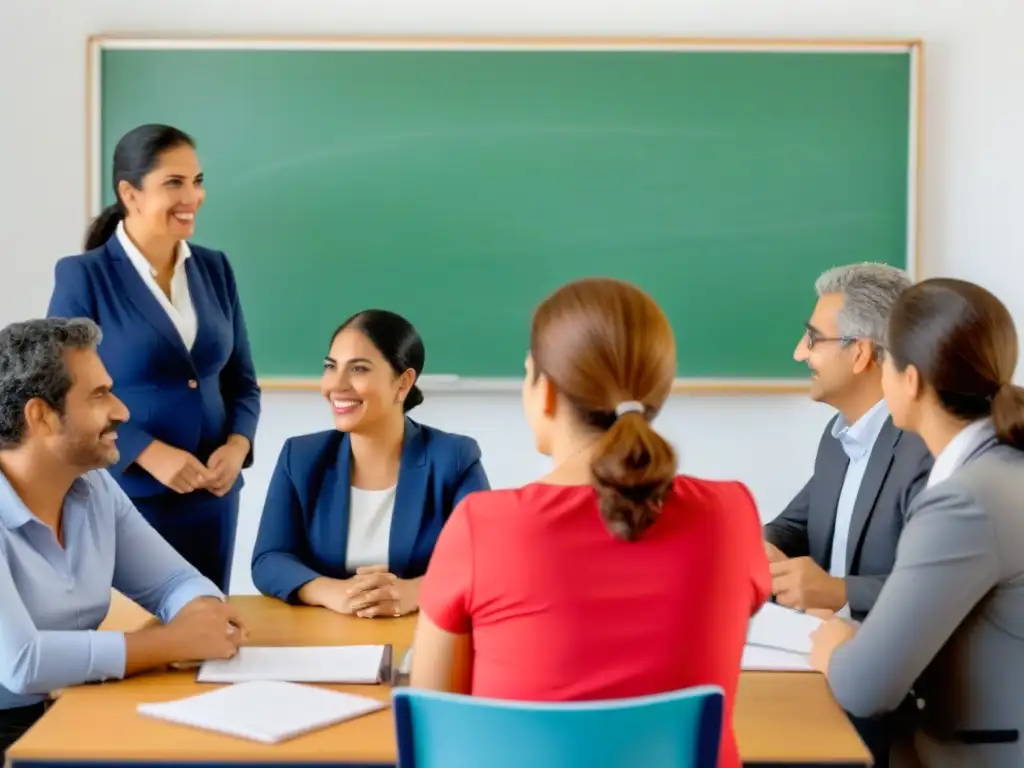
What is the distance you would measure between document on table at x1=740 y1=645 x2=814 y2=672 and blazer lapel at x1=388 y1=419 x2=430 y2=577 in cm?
83

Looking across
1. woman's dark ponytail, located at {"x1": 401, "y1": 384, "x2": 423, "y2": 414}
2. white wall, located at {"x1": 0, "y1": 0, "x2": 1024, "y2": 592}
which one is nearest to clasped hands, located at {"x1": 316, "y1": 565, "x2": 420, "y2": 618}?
woman's dark ponytail, located at {"x1": 401, "y1": 384, "x2": 423, "y2": 414}

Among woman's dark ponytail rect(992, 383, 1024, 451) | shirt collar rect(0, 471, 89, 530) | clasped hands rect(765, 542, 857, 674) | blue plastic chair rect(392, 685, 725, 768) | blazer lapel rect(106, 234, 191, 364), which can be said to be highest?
Answer: blazer lapel rect(106, 234, 191, 364)

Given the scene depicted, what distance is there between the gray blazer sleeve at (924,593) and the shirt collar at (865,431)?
82 centimetres

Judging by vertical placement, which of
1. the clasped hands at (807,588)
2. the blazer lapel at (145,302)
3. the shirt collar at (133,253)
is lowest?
the clasped hands at (807,588)

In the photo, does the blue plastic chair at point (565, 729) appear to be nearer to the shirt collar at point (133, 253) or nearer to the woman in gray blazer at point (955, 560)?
the woman in gray blazer at point (955, 560)

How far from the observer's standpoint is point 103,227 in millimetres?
3143

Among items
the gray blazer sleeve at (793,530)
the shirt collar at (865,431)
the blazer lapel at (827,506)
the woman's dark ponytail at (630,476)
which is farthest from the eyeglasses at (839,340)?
the woman's dark ponytail at (630,476)

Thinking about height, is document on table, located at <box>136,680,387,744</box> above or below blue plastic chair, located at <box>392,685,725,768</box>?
below

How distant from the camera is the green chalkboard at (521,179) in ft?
13.3

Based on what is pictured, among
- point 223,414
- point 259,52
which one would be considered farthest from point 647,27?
point 223,414

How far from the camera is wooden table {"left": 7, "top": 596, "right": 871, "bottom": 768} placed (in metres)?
1.64

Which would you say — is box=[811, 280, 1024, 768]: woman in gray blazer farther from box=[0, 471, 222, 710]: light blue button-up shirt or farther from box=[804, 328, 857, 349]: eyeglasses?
box=[0, 471, 222, 710]: light blue button-up shirt

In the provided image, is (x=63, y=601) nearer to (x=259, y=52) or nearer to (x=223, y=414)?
(x=223, y=414)

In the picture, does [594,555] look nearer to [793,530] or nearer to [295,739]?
[295,739]
